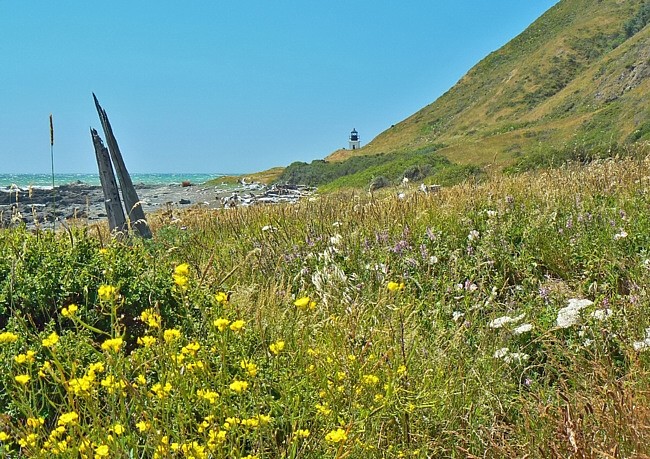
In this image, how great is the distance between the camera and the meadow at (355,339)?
6.45ft

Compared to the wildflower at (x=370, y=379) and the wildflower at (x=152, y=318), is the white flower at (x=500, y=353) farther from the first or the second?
the wildflower at (x=152, y=318)

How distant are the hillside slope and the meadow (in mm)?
16899

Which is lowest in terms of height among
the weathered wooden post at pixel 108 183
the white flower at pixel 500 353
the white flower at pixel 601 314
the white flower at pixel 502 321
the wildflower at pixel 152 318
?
the white flower at pixel 500 353

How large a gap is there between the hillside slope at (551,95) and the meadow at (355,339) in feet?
55.4

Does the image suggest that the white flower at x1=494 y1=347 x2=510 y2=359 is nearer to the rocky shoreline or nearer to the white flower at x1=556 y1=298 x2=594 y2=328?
the white flower at x1=556 y1=298 x2=594 y2=328

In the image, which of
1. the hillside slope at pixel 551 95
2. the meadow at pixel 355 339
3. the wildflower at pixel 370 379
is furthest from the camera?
the hillside slope at pixel 551 95

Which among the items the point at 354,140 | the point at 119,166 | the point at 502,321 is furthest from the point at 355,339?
the point at 354,140

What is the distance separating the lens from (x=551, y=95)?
2323 inches

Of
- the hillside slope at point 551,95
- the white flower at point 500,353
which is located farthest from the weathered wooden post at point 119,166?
the hillside slope at point 551,95

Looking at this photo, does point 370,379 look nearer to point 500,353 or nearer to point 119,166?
point 500,353

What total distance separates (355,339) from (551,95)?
207 feet

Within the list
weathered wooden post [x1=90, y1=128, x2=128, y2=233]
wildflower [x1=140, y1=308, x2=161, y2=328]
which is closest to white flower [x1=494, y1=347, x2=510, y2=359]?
wildflower [x1=140, y1=308, x2=161, y2=328]

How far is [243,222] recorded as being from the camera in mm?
7152

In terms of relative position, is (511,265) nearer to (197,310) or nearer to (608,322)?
(608,322)
